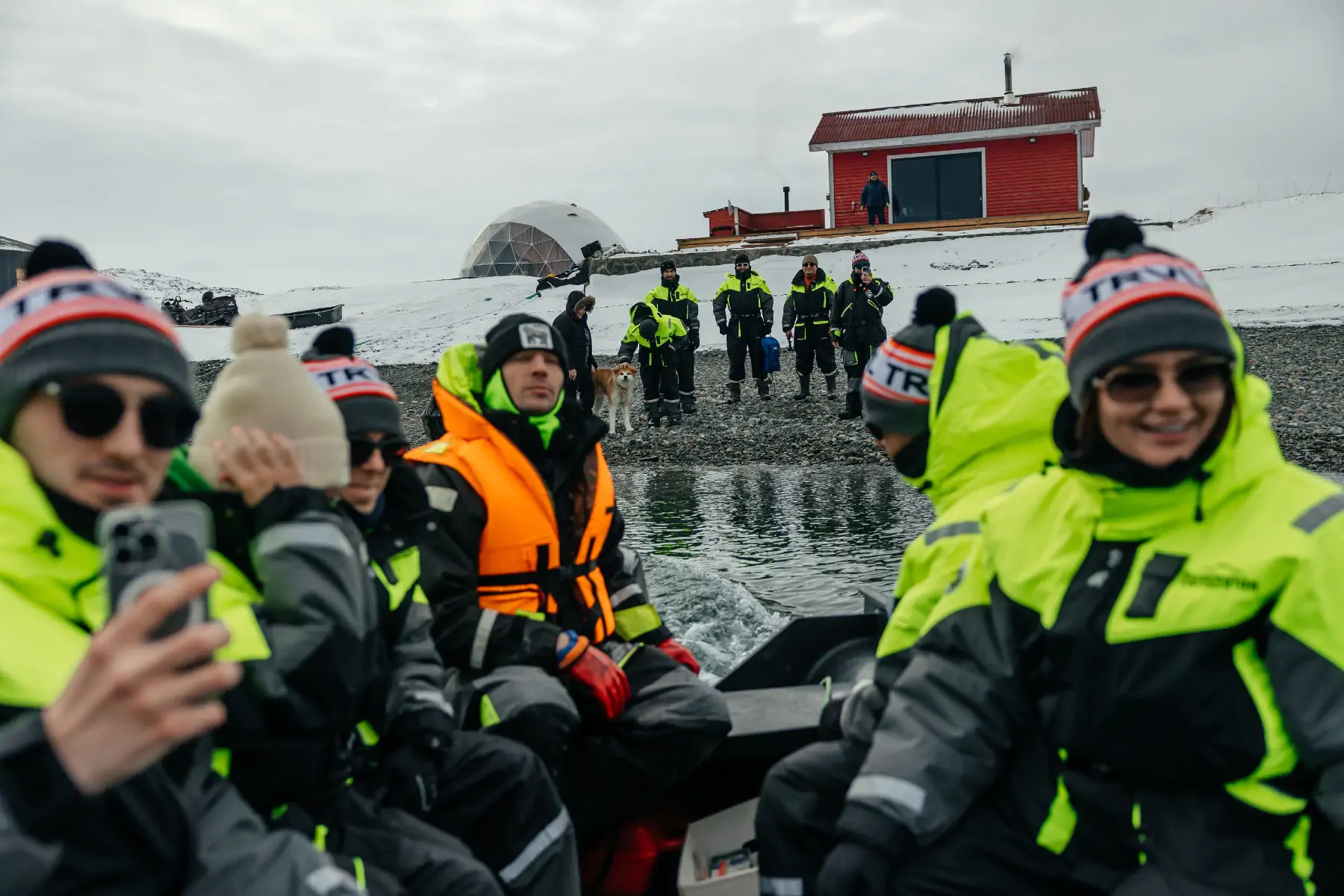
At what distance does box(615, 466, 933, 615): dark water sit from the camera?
6.91 m

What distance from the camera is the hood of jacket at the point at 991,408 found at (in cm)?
266

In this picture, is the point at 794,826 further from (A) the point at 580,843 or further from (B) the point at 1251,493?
(B) the point at 1251,493

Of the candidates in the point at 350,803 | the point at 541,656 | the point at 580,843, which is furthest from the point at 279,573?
the point at 580,843

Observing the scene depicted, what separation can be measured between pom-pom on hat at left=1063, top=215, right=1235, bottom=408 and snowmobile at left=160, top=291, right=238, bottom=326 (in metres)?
30.3

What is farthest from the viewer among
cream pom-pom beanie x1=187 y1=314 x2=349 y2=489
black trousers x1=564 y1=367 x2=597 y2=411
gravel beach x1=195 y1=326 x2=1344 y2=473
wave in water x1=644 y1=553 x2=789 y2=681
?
black trousers x1=564 y1=367 x2=597 y2=411

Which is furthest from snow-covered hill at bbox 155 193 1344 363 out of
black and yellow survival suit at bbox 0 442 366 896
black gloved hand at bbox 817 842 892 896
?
black and yellow survival suit at bbox 0 442 366 896

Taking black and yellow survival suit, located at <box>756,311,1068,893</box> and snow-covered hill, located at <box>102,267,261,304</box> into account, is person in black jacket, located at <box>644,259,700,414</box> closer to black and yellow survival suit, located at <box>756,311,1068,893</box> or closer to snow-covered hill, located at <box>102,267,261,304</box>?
black and yellow survival suit, located at <box>756,311,1068,893</box>

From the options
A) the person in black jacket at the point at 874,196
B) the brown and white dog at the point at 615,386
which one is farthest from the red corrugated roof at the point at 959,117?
the brown and white dog at the point at 615,386

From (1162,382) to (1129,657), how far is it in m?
0.51

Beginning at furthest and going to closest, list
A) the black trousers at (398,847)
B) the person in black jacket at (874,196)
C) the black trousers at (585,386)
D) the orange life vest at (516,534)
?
the person in black jacket at (874,196) → the black trousers at (585,386) → the orange life vest at (516,534) → the black trousers at (398,847)

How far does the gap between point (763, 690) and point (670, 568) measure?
3591 millimetres

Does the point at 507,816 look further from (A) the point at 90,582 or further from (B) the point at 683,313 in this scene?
(B) the point at 683,313

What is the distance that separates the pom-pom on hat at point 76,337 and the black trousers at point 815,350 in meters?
13.2

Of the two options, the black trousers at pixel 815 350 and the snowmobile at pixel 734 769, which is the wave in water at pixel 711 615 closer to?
the snowmobile at pixel 734 769
